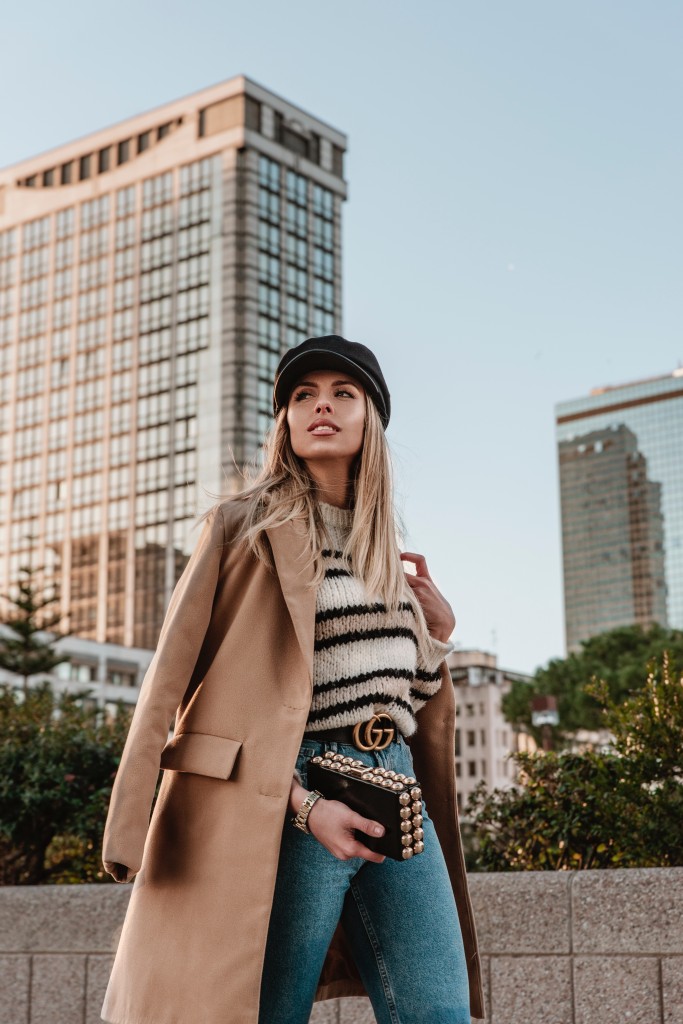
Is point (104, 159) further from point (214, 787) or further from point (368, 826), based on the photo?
point (368, 826)

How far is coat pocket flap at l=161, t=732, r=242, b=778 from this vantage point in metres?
2.19

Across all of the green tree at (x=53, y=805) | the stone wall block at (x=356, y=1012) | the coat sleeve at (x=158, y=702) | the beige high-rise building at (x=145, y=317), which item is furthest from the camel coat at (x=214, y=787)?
the beige high-rise building at (x=145, y=317)

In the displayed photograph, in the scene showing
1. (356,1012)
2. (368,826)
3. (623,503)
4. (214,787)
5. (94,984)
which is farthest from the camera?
Result: (623,503)

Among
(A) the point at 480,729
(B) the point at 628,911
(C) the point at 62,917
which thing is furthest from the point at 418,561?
(A) the point at 480,729

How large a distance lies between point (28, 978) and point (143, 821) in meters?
2.94

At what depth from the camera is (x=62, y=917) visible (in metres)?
4.61

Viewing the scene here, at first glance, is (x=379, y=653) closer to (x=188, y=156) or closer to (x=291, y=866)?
(x=291, y=866)

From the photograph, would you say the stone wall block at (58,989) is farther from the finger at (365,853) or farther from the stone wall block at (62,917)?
the finger at (365,853)

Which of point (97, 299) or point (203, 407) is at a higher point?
point (97, 299)

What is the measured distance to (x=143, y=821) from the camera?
2146 millimetres

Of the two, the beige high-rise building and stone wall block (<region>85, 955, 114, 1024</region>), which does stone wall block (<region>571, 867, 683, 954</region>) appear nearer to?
stone wall block (<region>85, 955, 114, 1024</region>)

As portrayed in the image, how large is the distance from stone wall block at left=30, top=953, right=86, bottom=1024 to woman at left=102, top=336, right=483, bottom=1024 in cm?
245

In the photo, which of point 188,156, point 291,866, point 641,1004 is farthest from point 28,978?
point 188,156

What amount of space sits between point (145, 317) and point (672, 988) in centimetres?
9279
